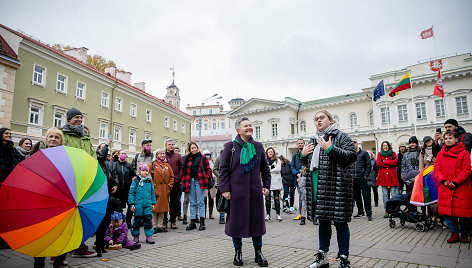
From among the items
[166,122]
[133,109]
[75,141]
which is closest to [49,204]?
[75,141]

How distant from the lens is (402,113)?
37.7 meters

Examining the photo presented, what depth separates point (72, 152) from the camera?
3299mm

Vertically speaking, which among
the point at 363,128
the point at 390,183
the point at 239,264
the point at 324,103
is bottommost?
the point at 239,264

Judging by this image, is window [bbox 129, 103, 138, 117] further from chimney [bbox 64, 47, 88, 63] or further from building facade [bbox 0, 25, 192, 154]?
chimney [bbox 64, 47, 88, 63]

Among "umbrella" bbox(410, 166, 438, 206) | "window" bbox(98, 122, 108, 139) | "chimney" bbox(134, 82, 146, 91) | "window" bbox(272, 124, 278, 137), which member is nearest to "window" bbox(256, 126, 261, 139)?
"window" bbox(272, 124, 278, 137)

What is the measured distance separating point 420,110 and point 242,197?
40621mm

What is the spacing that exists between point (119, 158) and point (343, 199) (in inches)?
228

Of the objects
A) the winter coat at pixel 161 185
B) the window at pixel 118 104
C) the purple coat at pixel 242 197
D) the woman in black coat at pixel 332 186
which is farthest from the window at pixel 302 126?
the woman in black coat at pixel 332 186

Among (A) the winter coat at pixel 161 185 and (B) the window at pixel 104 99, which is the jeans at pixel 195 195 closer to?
(A) the winter coat at pixel 161 185

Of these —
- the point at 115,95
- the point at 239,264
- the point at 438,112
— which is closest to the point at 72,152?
the point at 239,264

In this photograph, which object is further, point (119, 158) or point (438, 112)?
point (438, 112)

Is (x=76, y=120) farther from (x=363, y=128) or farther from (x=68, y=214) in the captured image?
(x=363, y=128)

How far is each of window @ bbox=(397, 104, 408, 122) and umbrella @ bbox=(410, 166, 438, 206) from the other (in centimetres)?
3667

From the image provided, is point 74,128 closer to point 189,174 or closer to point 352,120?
point 189,174
